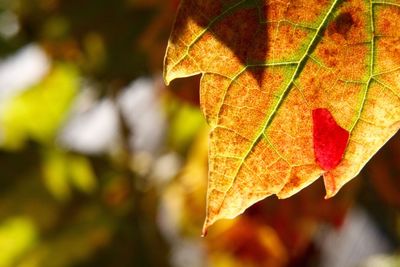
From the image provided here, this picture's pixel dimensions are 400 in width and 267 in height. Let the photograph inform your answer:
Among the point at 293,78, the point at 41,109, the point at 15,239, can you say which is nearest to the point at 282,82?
the point at 293,78

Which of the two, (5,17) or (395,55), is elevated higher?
(395,55)

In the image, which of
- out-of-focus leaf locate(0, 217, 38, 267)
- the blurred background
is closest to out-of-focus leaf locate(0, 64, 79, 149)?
the blurred background

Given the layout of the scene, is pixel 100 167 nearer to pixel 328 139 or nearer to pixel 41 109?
pixel 41 109

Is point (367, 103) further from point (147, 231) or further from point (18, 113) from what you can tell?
point (18, 113)

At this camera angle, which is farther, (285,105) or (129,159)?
(129,159)

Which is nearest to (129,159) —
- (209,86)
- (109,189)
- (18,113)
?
(109,189)

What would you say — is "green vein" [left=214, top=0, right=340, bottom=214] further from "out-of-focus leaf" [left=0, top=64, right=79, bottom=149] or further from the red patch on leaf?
"out-of-focus leaf" [left=0, top=64, right=79, bottom=149]

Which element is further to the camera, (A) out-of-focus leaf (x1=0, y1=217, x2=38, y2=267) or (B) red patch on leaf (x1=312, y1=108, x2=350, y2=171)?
(A) out-of-focus leaf (x1=0, y1=217, x2=38, y2=267)
